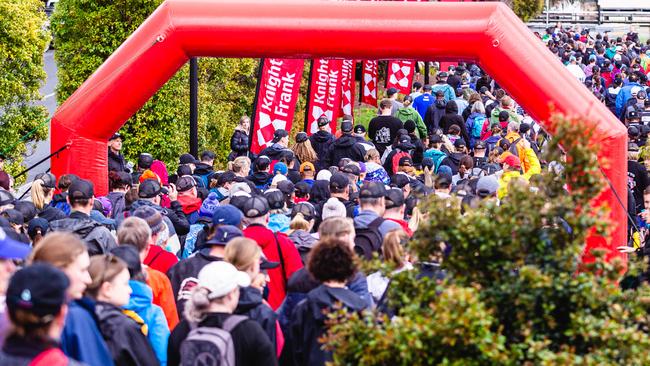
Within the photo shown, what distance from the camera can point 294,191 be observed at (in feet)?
38.7

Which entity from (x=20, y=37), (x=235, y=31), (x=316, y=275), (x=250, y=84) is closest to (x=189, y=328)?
(x=316, y=275)

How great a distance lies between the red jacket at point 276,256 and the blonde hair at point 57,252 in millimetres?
2850

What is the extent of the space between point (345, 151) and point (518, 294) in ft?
33.2

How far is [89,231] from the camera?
8883 mm

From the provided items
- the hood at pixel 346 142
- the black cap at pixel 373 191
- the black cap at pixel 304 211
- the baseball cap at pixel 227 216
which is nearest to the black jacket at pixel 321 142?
the hood at pixel 346 142

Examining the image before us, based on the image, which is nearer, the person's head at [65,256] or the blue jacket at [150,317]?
the person's head at [65,256]

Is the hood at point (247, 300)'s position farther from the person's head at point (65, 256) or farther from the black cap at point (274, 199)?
the black cap at point (274, 199)

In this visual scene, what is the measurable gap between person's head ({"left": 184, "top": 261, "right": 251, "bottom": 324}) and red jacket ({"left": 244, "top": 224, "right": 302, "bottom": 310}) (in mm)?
2404

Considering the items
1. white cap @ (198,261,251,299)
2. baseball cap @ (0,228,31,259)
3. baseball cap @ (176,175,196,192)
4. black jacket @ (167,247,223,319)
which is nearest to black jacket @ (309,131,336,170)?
baseball cap @ (176,175,196,192)

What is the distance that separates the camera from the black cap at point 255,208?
8672 millimetres

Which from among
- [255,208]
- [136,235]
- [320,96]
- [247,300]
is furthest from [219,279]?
[320,96]

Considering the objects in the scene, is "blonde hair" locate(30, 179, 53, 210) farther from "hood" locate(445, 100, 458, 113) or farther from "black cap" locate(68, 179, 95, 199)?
"hood" locate(445, 100, 458, 113)

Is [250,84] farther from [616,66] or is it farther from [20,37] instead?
[616,66]

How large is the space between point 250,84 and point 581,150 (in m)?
16.4
